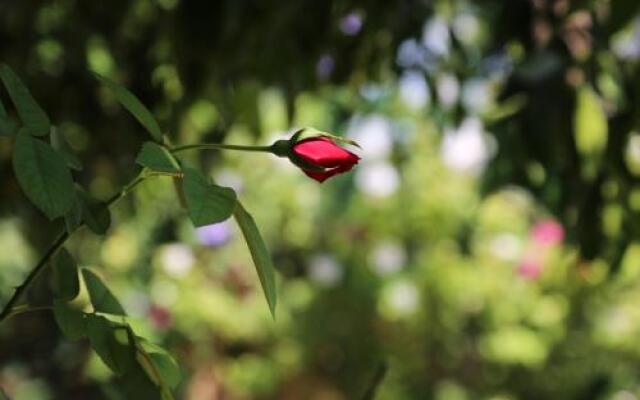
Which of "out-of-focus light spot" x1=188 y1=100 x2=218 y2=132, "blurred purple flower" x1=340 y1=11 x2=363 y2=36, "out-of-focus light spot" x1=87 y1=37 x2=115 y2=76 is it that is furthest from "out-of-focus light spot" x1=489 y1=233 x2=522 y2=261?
"blurred purple flower" x1=340 y1=11 x2=363 y2=36

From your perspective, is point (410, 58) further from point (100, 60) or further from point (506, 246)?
point (506, 246)

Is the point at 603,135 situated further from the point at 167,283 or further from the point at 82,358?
the point at 82,358

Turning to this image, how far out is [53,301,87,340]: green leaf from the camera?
Result: 747 mm

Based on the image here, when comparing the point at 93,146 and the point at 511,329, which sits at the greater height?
the point at 511,329

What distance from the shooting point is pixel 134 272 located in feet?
15.7

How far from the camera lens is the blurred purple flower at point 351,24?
1.88m

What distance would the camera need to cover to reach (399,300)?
4.78 metres

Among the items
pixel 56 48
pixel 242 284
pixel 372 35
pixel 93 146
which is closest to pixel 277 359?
pixel 242 284

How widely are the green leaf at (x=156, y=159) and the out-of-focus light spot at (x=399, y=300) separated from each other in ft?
13.3

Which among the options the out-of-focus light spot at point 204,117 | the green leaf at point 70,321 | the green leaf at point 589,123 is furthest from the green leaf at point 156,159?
the out-of-focus light spot at point 204,117

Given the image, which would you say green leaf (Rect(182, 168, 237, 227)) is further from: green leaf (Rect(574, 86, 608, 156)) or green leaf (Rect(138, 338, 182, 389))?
green leaf (Rect(574, 86, 608, 156))

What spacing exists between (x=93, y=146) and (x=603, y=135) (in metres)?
1.20

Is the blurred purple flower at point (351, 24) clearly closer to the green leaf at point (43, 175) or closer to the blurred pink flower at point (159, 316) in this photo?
the green leaf at point (43, 175)

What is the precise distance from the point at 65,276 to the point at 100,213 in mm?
51
